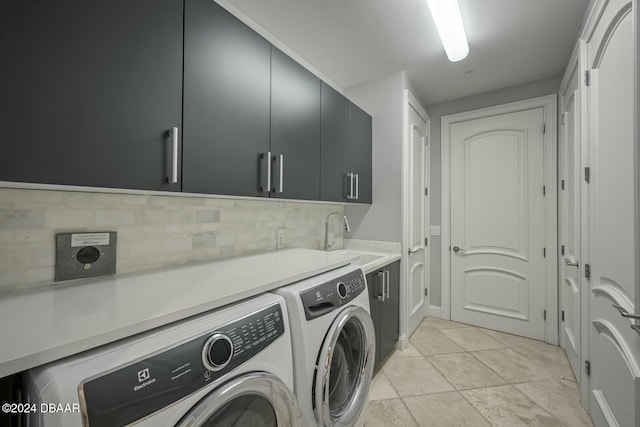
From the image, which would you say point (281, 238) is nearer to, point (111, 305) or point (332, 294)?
point (332, 294)

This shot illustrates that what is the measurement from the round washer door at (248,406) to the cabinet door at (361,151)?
1.63 meters

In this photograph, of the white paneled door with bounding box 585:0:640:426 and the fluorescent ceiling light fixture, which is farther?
the fluorescent ceiling light fixture

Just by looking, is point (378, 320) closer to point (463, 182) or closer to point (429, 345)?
point (429, 345)

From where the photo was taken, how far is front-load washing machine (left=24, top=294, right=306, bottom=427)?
0.48 meters

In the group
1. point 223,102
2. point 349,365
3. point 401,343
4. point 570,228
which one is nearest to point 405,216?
point 401,343

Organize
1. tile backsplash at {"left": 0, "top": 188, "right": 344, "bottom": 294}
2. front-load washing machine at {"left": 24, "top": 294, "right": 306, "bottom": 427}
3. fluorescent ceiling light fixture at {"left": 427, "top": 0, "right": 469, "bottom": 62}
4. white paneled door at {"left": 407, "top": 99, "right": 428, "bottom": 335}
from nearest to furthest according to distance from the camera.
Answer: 1. front-load washing machine at {"left": 24, "top": 294, "right": 306, "bottom": 427}
2. tile backsplash at {"left": 0, "top": 188, "right": 344, "bottom": 294}
3. fluorescent ceiling light fixture at {"left": 427, "top": 0, "right": 469, "bottom": 62}
4. white paneled door at {"left": 407, "top": 99, "right": 428, "bottom": 335}

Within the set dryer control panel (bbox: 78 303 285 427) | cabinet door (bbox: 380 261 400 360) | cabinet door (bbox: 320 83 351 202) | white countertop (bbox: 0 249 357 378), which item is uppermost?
cabinet door (bbox: 320 83 351 202)

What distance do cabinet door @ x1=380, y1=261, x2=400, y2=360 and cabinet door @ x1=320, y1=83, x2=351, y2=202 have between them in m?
0.76

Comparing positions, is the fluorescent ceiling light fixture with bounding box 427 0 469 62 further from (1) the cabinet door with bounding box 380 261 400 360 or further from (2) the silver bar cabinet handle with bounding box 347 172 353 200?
(1) the cabinet door with bounding box 380 261 400 360

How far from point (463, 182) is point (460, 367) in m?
1.86

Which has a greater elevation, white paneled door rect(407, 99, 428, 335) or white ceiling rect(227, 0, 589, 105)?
white ceiling rect(227, 0, 589, 105)

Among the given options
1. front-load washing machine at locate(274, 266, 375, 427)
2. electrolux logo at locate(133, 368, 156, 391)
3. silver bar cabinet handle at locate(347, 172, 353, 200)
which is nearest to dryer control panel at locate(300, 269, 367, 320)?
front-load washing machine at locate(274, 266, 375, 427)

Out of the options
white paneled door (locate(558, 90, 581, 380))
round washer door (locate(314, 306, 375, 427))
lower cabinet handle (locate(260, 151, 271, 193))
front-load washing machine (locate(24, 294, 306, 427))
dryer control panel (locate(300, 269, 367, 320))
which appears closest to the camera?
front-load washing machine (locate(24, 294, 306, 427))

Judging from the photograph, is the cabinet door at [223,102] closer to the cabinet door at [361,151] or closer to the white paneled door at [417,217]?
the cabinet door at [361,151]
